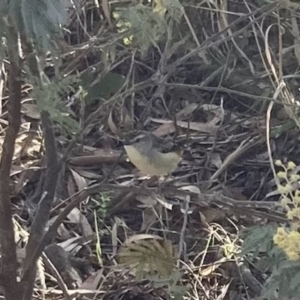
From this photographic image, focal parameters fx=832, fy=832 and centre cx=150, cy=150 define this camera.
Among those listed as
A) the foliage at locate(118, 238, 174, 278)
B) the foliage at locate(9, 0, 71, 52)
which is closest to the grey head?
the foliage at locate(118, 238, 174, 278)

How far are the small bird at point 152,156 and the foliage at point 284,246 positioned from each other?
111 cm

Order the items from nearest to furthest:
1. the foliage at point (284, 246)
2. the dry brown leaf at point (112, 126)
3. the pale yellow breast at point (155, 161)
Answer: the foliage at point (284, 246) → the pale yellow breast at point (155, 161) → the dry brown leaf at point (112, 126)

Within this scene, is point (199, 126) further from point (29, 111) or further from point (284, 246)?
point (284, 246)

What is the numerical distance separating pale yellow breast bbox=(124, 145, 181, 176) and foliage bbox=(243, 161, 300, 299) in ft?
3.64

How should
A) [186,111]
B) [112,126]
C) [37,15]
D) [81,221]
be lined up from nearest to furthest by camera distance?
1. [37,15]
2. [81,221]
3. [112,126]
4. [186,111]

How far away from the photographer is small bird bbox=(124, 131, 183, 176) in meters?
3.02

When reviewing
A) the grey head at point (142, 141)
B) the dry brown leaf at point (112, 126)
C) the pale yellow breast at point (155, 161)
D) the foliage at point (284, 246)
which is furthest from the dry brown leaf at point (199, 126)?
the foliage at point (284, 246)

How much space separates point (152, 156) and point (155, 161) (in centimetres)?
2

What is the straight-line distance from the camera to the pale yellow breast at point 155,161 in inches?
119

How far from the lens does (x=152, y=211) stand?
3.24 m

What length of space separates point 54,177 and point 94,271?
0.94 metres

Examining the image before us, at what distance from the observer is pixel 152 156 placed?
3012 mm

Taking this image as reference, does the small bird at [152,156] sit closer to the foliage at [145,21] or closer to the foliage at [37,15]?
the foliage at [145,21]

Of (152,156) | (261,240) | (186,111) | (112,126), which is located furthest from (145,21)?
(186,111)
